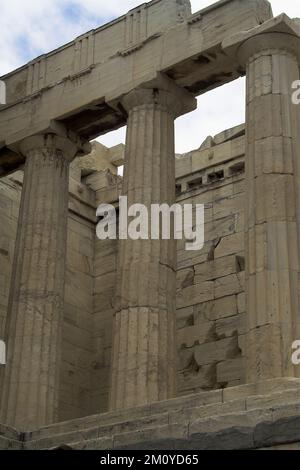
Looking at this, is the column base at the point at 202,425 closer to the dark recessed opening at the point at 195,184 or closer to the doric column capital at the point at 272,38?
the doric column capital at the point at 272,38

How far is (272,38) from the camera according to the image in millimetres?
20781

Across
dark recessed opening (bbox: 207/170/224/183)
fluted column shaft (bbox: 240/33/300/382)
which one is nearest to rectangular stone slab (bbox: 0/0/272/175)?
fluted column shaft (bbox: 240/33/300/382)

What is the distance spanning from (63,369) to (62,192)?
21.2 feet

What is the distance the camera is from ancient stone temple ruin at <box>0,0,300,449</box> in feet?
56.0

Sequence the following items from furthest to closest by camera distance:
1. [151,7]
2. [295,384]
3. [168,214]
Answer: [151,7], [168,214], [295,384]

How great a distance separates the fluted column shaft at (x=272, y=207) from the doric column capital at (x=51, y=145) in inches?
234

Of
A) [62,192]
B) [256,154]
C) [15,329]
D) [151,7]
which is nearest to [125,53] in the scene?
[151,7]

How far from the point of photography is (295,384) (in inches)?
629

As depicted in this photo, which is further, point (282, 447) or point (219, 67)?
point (219, 67)

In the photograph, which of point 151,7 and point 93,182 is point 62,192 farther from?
point 93,182

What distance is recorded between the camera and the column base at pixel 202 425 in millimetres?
14492

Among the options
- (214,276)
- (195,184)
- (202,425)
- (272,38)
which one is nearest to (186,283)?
(214,276)

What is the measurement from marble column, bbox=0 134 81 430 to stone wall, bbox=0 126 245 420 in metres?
4.76

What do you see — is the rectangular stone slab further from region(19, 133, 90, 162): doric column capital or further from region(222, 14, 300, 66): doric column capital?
region(222, 14, 300, 66): doric column capital
